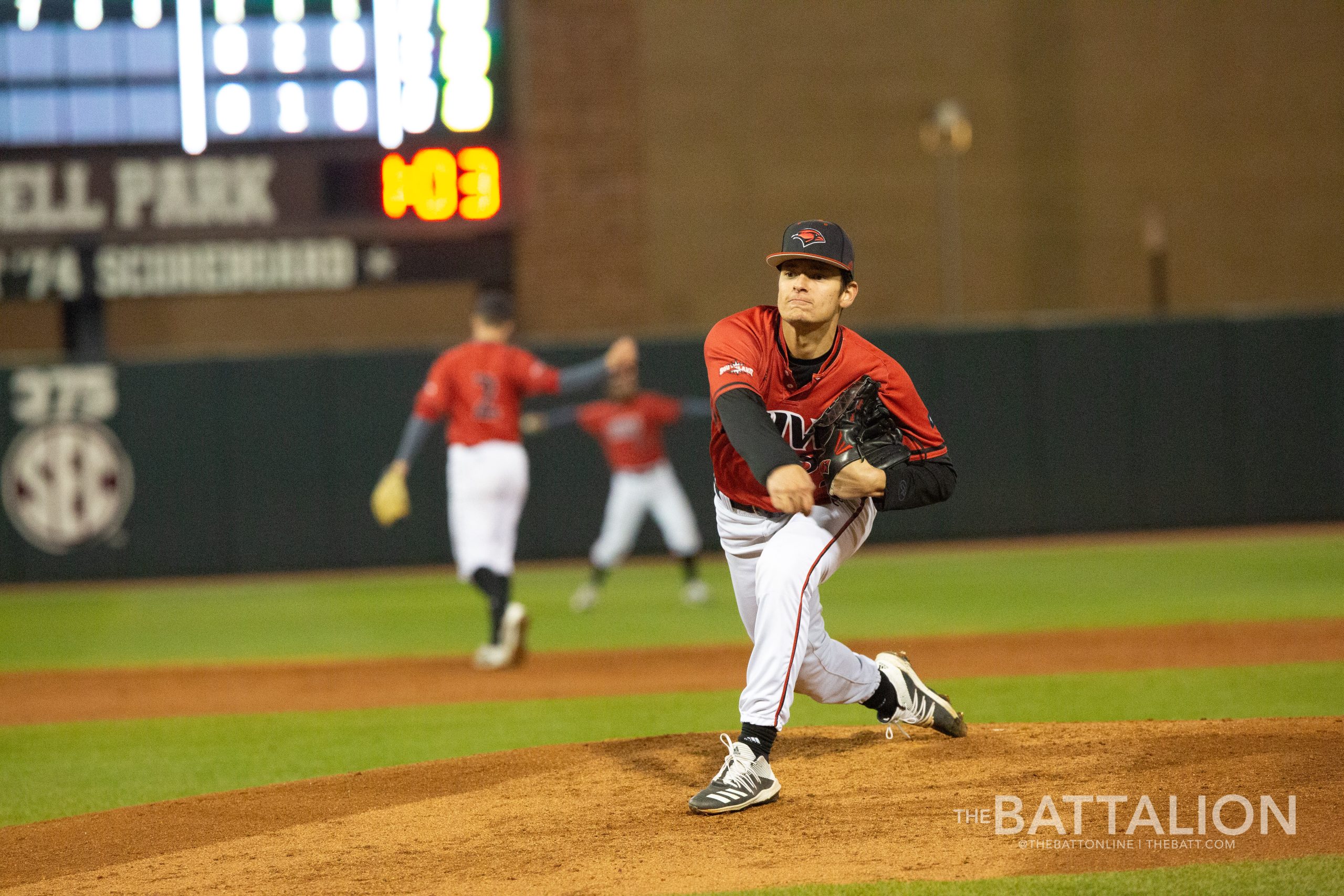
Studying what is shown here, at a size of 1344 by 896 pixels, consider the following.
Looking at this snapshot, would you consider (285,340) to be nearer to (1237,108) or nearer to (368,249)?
(368,249)

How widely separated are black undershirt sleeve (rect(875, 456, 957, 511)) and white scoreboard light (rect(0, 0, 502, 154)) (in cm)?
808

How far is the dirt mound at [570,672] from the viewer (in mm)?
6867

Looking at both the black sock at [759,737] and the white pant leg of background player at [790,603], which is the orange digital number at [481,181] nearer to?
the white pant leg of background player at [790,603]

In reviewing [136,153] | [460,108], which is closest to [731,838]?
[460,108]

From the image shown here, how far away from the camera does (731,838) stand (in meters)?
3.79

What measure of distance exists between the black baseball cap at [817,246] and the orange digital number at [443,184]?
25.7ft

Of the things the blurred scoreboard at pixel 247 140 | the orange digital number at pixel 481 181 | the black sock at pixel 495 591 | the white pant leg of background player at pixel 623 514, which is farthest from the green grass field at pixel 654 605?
the orange digital number at pixel 481 181

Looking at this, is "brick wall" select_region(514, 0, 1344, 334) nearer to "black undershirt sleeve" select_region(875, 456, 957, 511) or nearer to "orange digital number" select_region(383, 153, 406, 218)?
"orange digital number" select_region(383, 153, 406, 218)

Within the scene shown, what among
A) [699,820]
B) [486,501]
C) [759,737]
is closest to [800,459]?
[759,737]

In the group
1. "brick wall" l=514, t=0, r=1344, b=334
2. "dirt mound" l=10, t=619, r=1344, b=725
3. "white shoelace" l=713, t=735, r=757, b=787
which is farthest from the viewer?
"brick wall" l=514, t=0, r=1344, b=334

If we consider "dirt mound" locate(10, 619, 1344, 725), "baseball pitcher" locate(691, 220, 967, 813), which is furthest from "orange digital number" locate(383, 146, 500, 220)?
"baseball pitcher" locate(691, 220, 967, 813)

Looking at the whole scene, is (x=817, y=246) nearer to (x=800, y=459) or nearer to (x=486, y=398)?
(x=800, y=459)

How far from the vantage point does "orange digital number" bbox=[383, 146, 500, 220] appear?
458 inches

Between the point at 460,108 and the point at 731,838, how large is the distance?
878 cm
